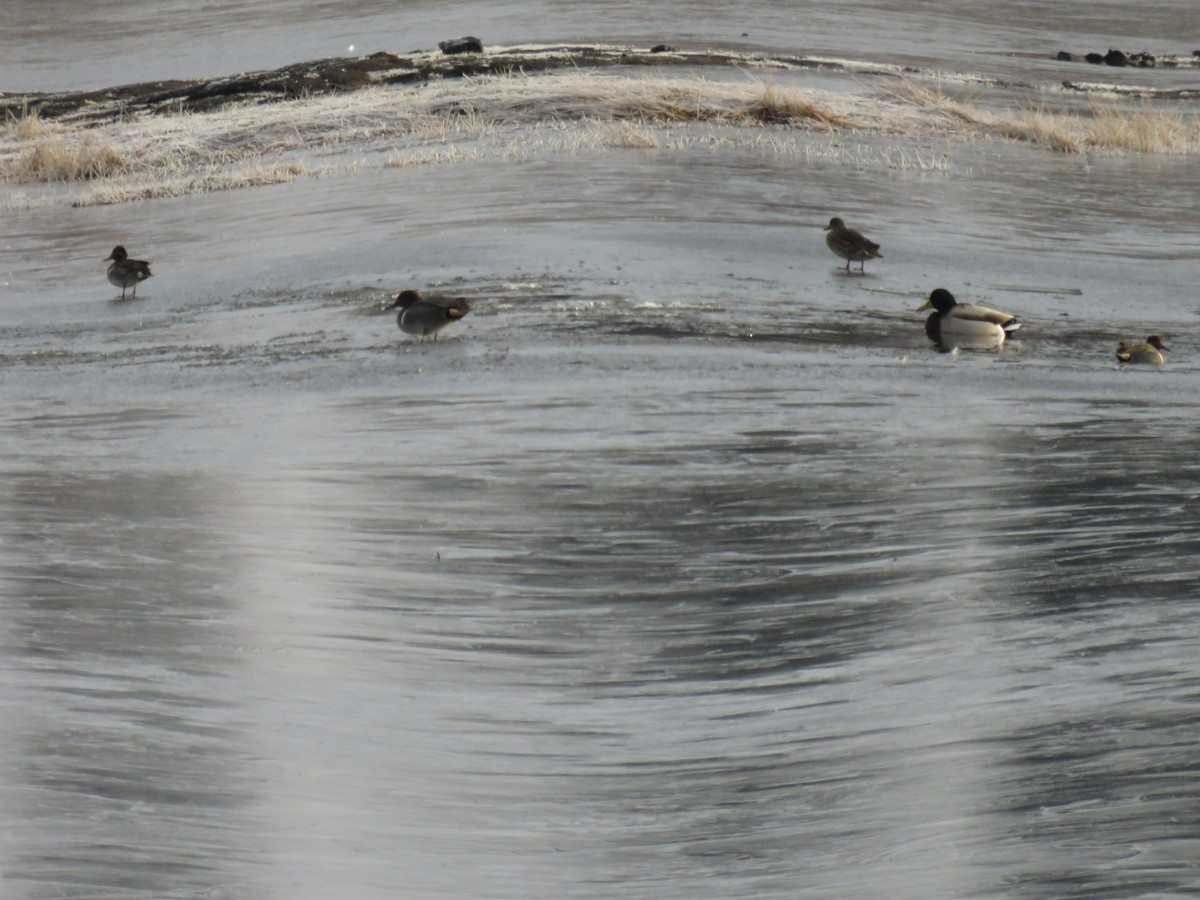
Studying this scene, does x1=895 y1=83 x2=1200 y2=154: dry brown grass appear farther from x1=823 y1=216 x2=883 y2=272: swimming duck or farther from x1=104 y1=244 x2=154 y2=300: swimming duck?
x1=104 y1=244 x2=154 y2=300: swimming duck

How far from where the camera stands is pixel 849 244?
1531cm

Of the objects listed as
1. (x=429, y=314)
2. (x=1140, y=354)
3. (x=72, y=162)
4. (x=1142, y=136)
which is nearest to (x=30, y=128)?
(x=72, y=162)

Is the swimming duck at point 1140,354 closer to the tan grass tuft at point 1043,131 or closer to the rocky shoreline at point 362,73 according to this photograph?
the tan grass tuft at point 1043,131

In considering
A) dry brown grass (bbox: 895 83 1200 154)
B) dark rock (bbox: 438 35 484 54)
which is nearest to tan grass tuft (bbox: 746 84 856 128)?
dry brown grass (bbox: 895 83 1200 154)

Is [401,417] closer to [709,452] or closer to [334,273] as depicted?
[709,452]

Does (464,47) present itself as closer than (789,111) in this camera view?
No

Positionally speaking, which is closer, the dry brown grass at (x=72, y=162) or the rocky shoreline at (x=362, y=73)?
the dry brown grass at (x=72, y=162)

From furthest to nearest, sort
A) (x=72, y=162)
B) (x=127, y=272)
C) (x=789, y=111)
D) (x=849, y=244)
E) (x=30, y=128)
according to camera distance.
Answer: (x=30, y=128), (x=72, y=162), (x=789, y=111), (x=127, y=272), (x=849, y=244)

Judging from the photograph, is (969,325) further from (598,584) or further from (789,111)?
(789,111)

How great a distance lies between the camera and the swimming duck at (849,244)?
50.1 feet

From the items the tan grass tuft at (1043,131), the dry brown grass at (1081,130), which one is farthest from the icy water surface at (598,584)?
the dry brown grass at (1081,130)

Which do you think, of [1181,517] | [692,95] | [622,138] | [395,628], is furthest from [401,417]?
[692,95]

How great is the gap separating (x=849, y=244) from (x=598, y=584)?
843cm

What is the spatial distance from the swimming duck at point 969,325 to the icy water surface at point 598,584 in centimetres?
23
